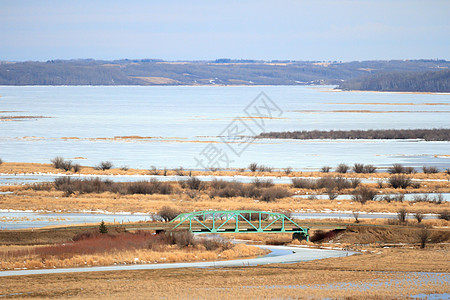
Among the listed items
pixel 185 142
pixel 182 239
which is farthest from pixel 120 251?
pixel 185 142

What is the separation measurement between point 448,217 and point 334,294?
1683 centimetres

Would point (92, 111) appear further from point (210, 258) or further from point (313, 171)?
point (210, 258)

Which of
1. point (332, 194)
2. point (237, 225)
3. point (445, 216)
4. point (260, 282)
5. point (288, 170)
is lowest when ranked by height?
point (288, 170)

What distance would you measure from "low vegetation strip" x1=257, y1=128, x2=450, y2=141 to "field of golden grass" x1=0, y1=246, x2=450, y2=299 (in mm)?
57573

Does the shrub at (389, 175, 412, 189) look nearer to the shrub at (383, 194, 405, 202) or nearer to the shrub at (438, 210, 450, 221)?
the shrub at (383, 194, 405, 202)

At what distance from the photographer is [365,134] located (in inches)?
3226

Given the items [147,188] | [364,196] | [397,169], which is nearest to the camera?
[364,196]

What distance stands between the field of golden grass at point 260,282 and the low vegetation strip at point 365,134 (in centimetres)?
5757

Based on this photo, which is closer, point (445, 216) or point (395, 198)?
point (445, 216)

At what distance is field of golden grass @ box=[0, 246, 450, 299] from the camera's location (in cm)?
1747

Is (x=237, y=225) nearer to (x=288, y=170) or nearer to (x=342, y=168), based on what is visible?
(x=288, y=170)

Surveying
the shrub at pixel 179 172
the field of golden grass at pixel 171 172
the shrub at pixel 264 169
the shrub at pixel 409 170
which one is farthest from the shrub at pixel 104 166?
the shrub at pixel 409 170

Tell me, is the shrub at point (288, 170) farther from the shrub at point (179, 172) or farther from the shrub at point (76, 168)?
the shrub at point (76, 168)

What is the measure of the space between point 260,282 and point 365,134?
64.8 metres
